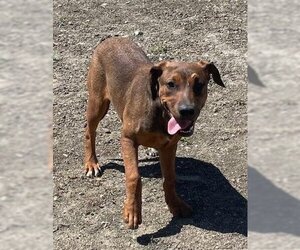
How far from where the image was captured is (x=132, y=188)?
467cm

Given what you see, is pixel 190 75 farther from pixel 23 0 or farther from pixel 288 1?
pixel 23 0

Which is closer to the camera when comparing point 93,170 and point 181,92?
point 181,92

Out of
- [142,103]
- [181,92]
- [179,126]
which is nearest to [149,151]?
[142,103]

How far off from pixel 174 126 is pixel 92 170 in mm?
1525

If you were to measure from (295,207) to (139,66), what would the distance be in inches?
103

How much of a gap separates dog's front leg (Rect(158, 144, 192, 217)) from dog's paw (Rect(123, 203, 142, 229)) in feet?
1.38

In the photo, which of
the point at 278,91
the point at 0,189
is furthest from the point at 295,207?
Result: the point at 0,189

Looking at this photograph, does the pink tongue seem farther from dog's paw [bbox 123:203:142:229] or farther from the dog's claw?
the dog's claw

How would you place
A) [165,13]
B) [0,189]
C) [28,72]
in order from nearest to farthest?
[28,72], [0,189], [165,13]

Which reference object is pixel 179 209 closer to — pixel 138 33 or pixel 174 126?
pixel 174 126

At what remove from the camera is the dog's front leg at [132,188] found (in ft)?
15.3

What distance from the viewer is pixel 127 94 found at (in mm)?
5094

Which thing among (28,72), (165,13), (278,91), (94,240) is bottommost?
(94,240)

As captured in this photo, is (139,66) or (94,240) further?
(139,66)
